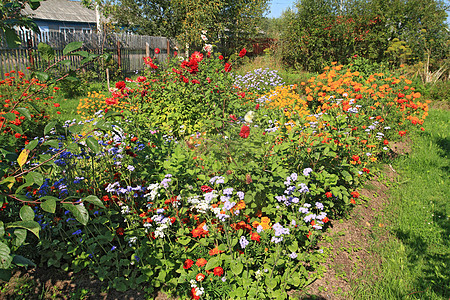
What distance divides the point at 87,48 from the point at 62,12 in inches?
783

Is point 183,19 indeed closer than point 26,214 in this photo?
No

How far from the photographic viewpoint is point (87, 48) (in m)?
10.1

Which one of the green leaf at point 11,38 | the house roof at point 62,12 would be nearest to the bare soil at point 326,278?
the green leaf at point 11,38

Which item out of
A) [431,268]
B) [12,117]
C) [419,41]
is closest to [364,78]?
[431,268]

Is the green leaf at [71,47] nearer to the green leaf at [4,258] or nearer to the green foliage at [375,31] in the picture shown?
the green leaf at [4,258]

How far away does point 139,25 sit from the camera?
16516 mm

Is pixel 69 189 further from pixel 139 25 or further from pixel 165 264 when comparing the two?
pixel 139 25

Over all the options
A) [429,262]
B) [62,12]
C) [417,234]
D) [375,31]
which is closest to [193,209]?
[429,262]

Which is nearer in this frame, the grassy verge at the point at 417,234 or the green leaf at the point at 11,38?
the green leaf at the point at 11,38

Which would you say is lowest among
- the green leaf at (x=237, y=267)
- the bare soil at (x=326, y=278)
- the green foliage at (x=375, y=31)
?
the bare soil at (x=326, y=278)

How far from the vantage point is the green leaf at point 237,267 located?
6.40 feet

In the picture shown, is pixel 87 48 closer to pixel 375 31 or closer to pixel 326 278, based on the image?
pixel 326 278

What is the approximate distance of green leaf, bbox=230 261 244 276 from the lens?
1.95 meters

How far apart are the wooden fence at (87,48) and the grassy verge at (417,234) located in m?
4.88
